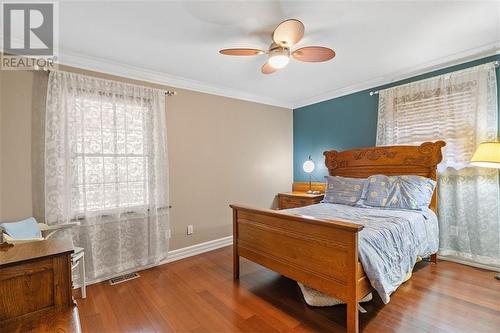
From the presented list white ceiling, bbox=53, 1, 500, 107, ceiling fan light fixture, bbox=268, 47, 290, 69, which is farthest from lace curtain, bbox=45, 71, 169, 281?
ceiling fan light fixture, bbox=268, 47, 290, 69

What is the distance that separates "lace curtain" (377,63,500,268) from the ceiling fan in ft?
5.82

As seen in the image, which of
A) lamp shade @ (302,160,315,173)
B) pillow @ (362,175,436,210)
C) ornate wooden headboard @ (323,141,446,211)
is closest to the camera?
pillow @ (362,175,436,210)

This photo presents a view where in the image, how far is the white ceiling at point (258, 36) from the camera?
1874 mm

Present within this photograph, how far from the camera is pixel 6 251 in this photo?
1298 millimetres

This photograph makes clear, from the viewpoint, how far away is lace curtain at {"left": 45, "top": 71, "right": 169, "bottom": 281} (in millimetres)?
2455

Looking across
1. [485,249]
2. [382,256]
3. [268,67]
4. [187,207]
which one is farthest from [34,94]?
[485,249]

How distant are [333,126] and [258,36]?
2359 millimetres

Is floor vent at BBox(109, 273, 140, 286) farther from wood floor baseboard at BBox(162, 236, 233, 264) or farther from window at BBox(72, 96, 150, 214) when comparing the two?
window at BBox(72, 96, 150, 214)

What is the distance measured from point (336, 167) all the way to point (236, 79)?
2028mm

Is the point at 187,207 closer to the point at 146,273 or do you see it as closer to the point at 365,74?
the point at 146,273

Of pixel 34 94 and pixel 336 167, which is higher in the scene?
pixel 34 94

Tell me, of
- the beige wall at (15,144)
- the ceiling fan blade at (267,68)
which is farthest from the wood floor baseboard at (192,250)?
the ceiling fan blade at (267,68)

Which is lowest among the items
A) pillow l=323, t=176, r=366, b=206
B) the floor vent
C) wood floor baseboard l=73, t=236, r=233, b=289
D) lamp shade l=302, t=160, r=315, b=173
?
the floor vent

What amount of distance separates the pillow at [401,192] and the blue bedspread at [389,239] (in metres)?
0.12
